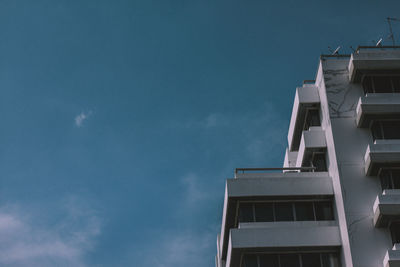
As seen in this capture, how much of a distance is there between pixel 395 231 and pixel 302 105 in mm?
12304

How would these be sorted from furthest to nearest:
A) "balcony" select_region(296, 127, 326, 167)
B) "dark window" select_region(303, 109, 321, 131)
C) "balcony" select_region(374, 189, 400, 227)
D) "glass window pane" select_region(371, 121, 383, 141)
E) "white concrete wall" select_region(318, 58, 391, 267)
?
"dark window" select_region(303, 109, 321, 131) → "balcony" select_region(296, 127, 326, 167) → "glass window pane" select_region(371, 121, 383, 141) → "balcony" select_region(374, 189, 400, 227) → "white concrete wall" select_region(318, 58, 391, 267)

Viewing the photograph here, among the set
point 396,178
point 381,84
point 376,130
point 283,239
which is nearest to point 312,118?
point 381,84

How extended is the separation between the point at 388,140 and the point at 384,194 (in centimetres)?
445

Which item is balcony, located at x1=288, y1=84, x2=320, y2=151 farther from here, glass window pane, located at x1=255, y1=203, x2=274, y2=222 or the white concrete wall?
glass window pane, located at x1=255, y1=203, x2=274, y2=222

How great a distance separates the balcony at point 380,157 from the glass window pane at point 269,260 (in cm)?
813

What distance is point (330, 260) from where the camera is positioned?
42750 mm

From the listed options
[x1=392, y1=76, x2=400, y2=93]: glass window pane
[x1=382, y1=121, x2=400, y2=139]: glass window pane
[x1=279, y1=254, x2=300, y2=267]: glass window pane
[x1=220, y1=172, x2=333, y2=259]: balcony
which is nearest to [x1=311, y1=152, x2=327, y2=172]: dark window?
[x1=220, y1=172, x2=333, y2=259]: balcony

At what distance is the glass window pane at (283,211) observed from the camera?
44.7m

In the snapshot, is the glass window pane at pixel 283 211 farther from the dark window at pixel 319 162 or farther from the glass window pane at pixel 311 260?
the dark window at pixel 319 162

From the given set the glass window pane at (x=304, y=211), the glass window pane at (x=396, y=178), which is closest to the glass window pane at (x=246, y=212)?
the glass window pane at (x=304, y=211)

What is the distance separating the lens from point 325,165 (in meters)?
47.3

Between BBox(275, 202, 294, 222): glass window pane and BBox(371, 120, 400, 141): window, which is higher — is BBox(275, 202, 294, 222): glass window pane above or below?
below

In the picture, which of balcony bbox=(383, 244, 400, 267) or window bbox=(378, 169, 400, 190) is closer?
balcony bbox=(383, 244, 400, 267)

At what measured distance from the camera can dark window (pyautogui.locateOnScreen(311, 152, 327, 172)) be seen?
4753 cm
